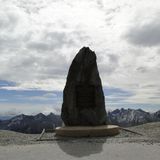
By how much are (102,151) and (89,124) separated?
620cm

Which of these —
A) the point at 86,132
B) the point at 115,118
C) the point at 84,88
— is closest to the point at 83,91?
the point at 84,88

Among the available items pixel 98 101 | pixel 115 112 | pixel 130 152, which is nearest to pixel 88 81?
pixel 98 101

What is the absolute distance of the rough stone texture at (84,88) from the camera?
59.0 ft

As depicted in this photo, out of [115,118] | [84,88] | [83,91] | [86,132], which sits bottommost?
[86,132]

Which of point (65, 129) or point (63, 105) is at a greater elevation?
point (63, 105)

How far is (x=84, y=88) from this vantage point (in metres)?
18.2

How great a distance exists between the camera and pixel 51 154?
11.0m

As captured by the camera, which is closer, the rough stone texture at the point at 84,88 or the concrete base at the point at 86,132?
the concrete base at the point at 86,132

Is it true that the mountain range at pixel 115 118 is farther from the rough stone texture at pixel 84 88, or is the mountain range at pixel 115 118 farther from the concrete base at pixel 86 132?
the concrete base at pixel 86 132

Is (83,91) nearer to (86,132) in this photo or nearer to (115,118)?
(86,132)

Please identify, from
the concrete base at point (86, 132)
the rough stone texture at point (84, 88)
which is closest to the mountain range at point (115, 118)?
the rough stone texture at point (84, 88)

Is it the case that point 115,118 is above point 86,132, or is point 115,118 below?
above

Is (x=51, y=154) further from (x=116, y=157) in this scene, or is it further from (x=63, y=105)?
(x=63, y=105)

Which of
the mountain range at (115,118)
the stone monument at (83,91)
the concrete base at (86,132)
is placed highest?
the mountain range at (115,118)
